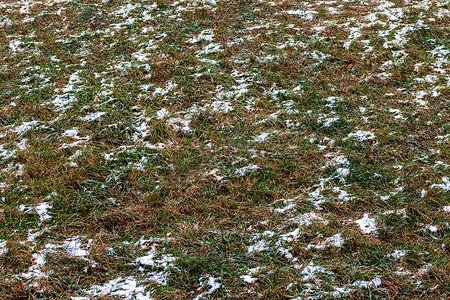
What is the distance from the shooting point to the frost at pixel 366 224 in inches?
139

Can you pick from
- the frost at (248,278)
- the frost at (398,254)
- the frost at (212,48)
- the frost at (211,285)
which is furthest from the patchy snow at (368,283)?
the frost at (212,48)

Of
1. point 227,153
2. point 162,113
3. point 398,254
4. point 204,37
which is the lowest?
point 398,254

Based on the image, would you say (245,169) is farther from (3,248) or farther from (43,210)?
(3,248)

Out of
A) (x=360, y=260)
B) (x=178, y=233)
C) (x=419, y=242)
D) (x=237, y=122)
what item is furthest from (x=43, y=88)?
(x=419, y=242)

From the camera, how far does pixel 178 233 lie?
11.9 ft

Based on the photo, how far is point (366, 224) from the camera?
11.7 ft

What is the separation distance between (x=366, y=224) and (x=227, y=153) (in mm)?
1822

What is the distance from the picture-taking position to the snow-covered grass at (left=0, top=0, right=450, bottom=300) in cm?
323

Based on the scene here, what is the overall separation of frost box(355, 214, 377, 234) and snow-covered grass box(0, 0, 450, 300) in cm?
3

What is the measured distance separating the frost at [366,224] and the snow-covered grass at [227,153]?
0.03m

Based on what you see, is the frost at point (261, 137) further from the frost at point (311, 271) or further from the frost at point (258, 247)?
the frost at point (311, 271)

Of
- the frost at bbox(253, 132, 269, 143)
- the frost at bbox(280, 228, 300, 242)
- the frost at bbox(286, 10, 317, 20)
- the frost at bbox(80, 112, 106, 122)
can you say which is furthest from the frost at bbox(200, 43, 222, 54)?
the frost at bbox(280, 228, 300, 242)

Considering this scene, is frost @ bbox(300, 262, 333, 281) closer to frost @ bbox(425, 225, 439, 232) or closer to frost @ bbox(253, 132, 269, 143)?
frost @ bbox(425, 225, 439, 232)

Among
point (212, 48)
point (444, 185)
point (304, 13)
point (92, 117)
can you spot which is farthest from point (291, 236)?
point (304, 13)
